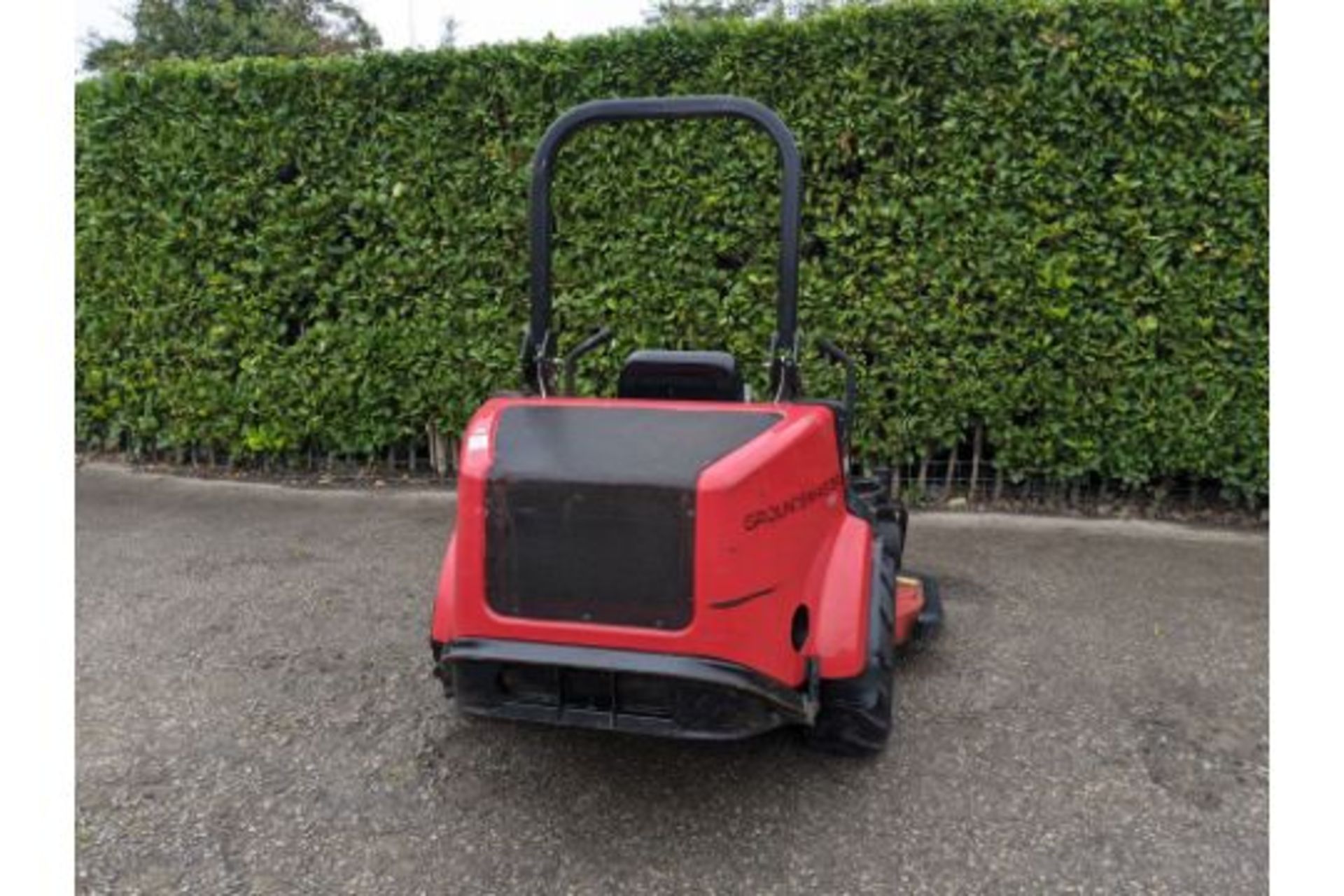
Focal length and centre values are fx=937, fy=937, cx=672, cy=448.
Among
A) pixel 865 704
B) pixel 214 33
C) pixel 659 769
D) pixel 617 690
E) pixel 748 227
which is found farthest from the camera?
pixel 214 33

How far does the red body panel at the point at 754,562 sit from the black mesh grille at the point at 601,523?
28 millimetres

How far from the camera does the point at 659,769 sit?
8.41 ft

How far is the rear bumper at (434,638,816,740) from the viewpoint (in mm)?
2000

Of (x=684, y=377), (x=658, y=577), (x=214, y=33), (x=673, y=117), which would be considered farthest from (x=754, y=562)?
(x=214, y=33)

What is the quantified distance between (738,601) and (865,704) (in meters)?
0.57

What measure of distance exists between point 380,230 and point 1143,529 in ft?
14.3

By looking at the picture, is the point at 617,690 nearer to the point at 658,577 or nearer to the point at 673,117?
the point at 658,577

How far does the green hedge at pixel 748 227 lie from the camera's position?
4.42 meters

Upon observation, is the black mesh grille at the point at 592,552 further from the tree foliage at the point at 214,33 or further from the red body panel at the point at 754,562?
the tree foliage at the point at 214,33

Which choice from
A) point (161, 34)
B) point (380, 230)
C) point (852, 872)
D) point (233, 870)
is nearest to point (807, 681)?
point (852, 872)

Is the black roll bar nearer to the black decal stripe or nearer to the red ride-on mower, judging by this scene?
the red ride-on mower

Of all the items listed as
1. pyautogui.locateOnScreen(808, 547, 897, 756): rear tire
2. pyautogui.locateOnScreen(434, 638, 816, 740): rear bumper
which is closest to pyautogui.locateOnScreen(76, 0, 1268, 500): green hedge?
pyautogui.locateOnScreen(808, 547, 897, 756): rear tire

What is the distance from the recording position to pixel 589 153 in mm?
4902

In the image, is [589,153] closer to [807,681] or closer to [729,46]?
[729,46]
